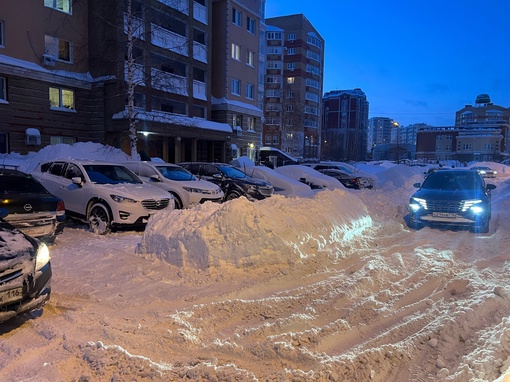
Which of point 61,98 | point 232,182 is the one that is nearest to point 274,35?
point 61,98

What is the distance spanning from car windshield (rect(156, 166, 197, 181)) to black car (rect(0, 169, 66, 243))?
487cm

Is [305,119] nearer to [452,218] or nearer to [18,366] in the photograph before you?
[452,218]

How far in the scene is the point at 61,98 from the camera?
2291 cm

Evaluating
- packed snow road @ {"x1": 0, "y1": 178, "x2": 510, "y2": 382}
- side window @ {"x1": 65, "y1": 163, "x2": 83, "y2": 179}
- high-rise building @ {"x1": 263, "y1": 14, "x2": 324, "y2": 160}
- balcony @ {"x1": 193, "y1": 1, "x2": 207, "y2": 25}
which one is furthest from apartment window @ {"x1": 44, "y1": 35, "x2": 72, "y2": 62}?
high-rise building @ {"x1": 263, "y1": 14, "x2": 324, "y2": 160}

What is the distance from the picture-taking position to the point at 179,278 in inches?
228

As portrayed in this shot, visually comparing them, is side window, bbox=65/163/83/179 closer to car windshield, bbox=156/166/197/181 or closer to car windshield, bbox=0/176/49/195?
car windshield, bbox=0/176/49/195

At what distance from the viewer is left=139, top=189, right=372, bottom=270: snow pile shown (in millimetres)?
6176

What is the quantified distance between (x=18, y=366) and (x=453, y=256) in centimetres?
700

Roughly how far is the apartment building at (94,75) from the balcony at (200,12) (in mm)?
446

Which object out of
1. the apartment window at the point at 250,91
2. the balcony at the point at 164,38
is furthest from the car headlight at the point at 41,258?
the apartment window at the point at 250,91

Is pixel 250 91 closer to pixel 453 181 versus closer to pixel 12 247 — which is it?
pixel 453 181

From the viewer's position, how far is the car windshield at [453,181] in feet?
35.1

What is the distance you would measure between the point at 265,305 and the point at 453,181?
869 centimetres

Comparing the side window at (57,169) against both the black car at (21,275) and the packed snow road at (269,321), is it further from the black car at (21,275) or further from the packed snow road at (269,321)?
the black car at (21,275)
